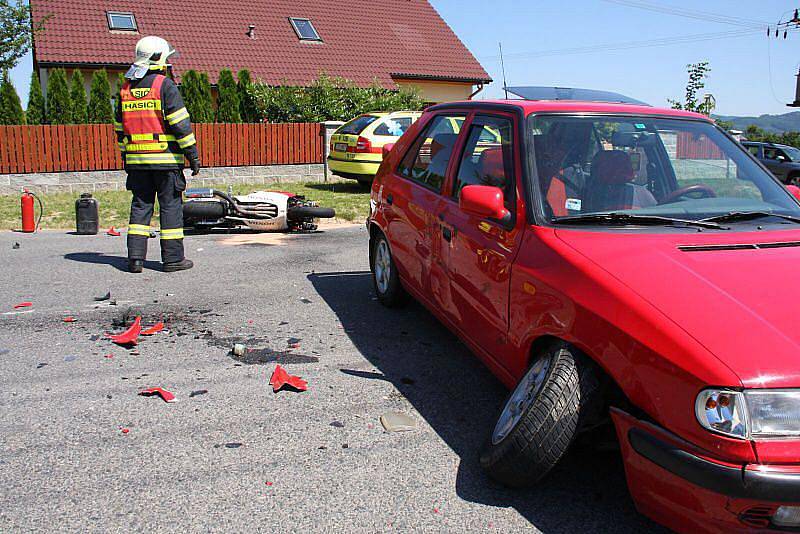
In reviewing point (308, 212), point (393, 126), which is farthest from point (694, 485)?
point (393, 126)

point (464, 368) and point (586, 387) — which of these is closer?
point (586, 387)

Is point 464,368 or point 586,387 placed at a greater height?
point 586,387

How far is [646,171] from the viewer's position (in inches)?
166

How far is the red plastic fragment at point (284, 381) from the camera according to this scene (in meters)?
4.53

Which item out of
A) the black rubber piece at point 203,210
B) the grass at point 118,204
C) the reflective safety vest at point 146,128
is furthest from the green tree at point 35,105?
the reflective safety vest at point 146,128

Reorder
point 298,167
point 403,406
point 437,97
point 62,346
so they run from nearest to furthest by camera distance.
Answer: point 403,406
point 62,346
point 298,167
point 437,97

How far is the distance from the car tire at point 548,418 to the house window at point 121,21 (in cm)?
2273

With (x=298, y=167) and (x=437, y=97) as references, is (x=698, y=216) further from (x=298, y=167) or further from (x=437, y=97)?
(x=437, y=97)

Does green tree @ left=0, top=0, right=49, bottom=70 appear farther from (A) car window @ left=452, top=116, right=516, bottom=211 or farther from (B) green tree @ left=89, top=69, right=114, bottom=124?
(A) car window @ left=452, top=116, right=516, bottom=211

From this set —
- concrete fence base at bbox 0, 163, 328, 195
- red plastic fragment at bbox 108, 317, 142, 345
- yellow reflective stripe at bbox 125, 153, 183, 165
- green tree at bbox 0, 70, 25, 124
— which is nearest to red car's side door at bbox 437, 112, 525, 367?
red plastic fragment at bbox 108, 317, 142, 345

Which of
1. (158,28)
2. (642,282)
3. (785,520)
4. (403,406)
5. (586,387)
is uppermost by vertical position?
(158,28)

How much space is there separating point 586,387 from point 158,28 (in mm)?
23579

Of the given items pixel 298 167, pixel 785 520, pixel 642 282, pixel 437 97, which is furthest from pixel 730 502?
pixel 437 97

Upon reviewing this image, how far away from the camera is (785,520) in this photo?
2539 millimetres
